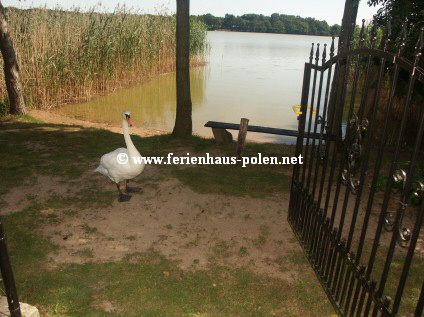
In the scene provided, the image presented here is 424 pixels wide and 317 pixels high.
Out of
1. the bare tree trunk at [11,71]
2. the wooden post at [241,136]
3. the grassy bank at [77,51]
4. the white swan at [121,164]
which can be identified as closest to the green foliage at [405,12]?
the wooden post at [241,136]

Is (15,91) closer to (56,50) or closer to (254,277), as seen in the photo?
(56,50)

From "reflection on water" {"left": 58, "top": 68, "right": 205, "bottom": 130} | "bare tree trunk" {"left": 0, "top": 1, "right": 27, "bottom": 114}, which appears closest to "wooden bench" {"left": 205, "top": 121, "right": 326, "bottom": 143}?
"reflection on water" {"left": 58, "top": 68, "right": 205, "bottom": 130}

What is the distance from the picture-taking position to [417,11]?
6.32 meters

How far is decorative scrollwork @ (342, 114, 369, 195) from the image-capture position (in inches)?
108

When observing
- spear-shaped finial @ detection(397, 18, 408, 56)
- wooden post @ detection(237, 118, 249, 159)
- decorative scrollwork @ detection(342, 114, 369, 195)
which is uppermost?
spear-shaped finial @ detection(397, 18, 408, 56)

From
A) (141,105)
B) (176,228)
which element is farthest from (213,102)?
(176,228)

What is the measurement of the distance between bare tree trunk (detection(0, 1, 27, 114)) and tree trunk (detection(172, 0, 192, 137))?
4869 mm

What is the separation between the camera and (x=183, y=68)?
27.7 feet

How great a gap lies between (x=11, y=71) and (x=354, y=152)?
33.0ft

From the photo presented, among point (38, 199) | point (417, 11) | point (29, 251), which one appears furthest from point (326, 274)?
point (417, 11)

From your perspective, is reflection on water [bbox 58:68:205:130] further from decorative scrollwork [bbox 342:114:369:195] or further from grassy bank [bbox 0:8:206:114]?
decorative scrollwork [bbox 342:114:369:195]

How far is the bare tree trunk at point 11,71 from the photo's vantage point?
948 centimetres

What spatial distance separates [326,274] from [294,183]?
138cm

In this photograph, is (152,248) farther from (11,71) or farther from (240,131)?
(11,71)
